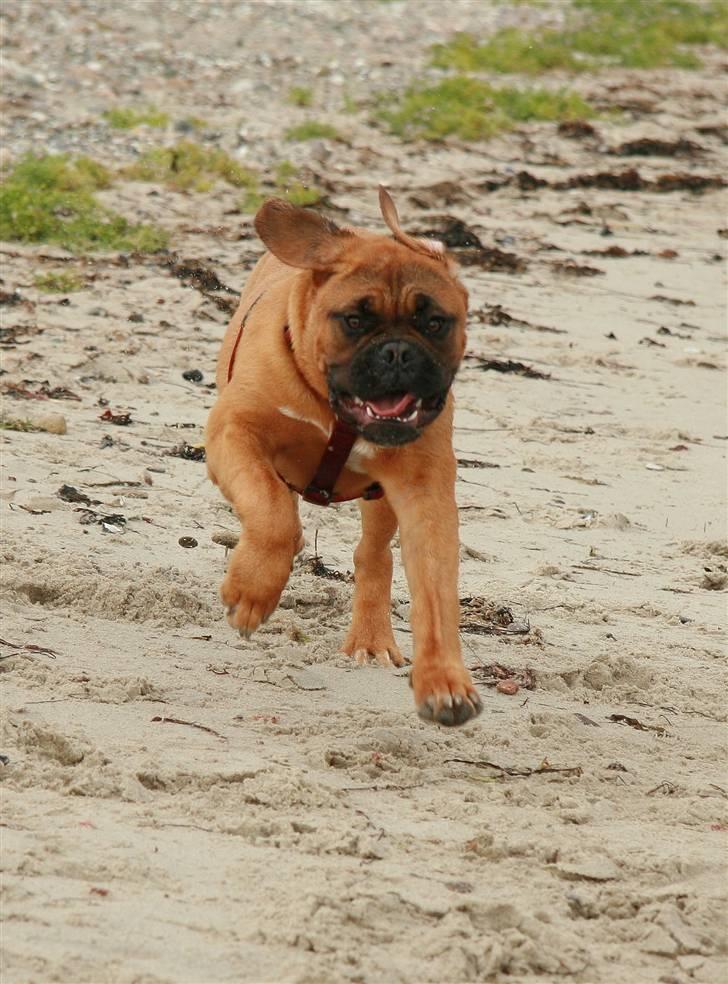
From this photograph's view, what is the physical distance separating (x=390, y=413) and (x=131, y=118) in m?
9.96

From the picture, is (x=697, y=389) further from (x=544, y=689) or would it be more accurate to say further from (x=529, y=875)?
(x=529, y=875)

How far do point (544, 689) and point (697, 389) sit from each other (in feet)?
14.6

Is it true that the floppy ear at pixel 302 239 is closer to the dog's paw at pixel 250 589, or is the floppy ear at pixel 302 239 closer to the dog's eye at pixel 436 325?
the dog's eye at pixel 436 325

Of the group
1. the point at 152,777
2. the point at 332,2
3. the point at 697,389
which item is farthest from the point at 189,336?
the point at 332,2

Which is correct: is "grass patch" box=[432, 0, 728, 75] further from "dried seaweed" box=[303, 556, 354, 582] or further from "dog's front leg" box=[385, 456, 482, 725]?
"dog's front leg" box=[385, 456, 482, 725]

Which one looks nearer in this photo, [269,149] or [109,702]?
[109,702]

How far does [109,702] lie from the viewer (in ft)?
15.5

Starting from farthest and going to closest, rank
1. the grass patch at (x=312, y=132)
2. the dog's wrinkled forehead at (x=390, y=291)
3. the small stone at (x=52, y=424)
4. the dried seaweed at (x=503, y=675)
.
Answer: the grass patch at (x=312, y=132)
the small stone at (x=52, y=424)
the dried seaweed at (x=503, y=675)
the dog's wrinkled forehead at (x=390, y=291)

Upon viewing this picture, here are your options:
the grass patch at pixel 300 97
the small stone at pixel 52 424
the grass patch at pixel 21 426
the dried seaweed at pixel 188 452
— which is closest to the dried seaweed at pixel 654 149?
the grass patch at pixel 300 97

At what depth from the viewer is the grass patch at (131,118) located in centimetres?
1412

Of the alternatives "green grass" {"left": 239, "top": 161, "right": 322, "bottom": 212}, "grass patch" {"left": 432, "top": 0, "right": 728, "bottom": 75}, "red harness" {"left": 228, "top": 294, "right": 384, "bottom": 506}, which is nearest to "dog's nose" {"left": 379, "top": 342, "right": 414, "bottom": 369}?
"red harness" {"left": 228, "top": 294, "right": 384, "bottom": 506}

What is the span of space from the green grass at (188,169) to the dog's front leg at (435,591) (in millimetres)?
7742

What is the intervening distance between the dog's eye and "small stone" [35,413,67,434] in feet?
9.06

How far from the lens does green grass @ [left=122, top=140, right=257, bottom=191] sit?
1254cm
